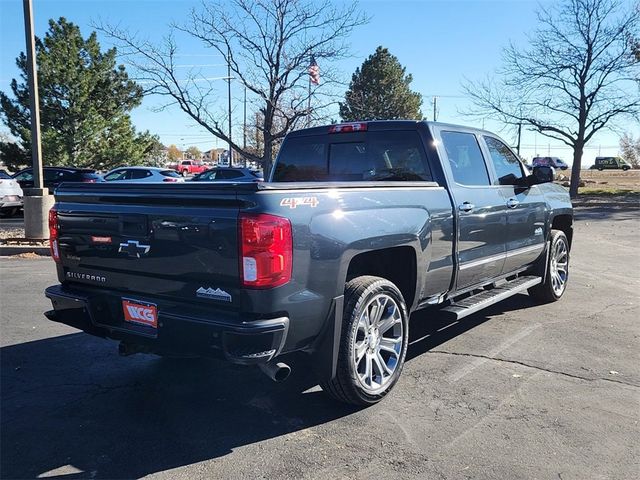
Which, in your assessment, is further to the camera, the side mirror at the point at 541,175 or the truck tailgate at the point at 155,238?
the side mirror at the point at 541,175

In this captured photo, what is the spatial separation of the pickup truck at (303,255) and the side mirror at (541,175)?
968mm

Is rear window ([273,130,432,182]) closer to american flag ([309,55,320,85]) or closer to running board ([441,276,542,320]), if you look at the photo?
running board ([441,276,542,320])

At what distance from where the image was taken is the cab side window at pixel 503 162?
5.68 meters

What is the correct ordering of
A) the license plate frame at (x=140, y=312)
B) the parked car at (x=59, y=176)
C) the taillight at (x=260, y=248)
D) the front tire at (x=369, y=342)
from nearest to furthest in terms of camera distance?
1. the taillight at (x=260, y=248)
2. the license plate frame at (x=140, y=312)
3. the front tire at (x=369, y=342)
4. the parked car at (x=59, y=176)

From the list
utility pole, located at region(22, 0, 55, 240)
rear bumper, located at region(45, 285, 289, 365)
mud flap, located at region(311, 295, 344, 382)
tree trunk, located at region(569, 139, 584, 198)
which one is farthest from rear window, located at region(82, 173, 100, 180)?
tree trunk, located at region(569, 139, 584, 198)

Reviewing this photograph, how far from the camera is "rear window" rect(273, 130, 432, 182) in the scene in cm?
483

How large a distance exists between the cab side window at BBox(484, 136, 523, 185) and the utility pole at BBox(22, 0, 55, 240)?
354 inches

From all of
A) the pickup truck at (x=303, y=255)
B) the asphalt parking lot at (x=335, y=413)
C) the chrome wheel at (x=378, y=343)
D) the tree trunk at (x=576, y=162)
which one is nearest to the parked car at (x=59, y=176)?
the asphalt parking lot at (x=335, y=413)

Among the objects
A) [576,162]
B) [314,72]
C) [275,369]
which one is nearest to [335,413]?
[275,369]

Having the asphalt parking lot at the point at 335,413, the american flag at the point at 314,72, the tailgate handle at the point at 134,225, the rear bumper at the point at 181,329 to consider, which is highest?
the american flag at the point at 314,72

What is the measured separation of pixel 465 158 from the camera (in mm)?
5191

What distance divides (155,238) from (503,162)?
401 cm

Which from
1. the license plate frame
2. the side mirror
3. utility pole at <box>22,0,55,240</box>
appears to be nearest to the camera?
the license plate frame

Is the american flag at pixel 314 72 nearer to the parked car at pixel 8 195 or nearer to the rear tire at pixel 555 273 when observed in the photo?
the rear tire at pixel 555 273
